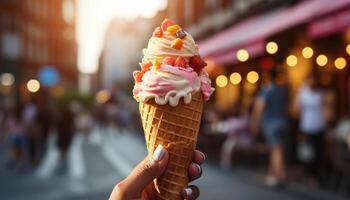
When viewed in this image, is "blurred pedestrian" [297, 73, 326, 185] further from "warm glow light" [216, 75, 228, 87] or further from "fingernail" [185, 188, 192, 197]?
"warm glow light" [216, 75, 228, 87]

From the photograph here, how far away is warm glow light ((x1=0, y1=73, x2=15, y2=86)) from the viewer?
48219 mm

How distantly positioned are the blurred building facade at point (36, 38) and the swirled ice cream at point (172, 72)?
151 ft

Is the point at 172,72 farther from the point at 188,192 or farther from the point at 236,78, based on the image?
the point at 236,78

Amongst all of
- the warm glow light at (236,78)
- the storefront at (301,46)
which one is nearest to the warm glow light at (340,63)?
the storefront at (301,46)

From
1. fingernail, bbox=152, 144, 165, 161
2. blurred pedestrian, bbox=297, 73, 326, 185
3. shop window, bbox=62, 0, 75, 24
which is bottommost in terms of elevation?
blurred pedestrian, bbox=297, 73, 326, 185

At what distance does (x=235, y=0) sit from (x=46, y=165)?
1098 cm

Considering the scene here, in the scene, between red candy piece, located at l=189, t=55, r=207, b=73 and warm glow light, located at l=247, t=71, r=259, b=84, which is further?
warm glow light, located at l=247, t=71, r=259, b=84

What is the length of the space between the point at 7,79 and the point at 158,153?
1918 inches

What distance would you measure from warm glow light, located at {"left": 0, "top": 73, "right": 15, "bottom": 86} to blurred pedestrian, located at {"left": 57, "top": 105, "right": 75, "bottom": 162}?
3204 cm

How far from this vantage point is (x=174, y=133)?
2797 millimetres

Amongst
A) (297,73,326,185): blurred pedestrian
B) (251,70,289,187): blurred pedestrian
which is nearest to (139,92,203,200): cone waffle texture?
(251,70,289,187): blurred pedestrian

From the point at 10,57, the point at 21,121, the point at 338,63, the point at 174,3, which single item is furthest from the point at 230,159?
the point at 10,57

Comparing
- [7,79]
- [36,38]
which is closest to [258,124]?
[7,79]

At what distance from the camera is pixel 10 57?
50.2 m
